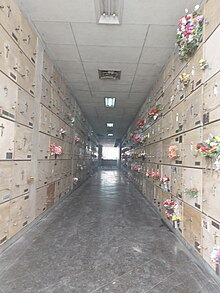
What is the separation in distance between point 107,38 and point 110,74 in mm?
1341

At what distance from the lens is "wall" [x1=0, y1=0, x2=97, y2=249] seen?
2182mm

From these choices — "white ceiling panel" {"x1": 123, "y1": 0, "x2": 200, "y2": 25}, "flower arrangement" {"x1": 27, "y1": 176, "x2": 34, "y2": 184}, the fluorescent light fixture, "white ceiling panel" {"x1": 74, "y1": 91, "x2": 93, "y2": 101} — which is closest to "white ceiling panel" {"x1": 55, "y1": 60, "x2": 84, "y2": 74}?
"white ceiling panel" {"x1": 74, "y1": 91, "x2": 93, "y2": 101}

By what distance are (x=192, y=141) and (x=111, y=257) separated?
5.23ft

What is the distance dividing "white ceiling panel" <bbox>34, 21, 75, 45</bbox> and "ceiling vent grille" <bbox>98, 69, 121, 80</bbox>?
1.20 metres

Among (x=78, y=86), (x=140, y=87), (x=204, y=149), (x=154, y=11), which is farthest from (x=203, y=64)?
(x=78, y=86)

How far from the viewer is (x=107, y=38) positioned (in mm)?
3096

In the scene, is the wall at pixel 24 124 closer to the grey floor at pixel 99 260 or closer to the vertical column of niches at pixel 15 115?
the vertical column of niches at pixel 15 115

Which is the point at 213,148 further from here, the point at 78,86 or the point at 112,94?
the point at 112,94

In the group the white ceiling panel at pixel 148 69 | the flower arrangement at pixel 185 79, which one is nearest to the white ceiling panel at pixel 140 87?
the white ceiling panel at pixel 148 69

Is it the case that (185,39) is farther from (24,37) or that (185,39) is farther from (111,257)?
(111,257)

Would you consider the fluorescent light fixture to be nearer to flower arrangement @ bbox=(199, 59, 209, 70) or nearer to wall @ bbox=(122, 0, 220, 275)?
wall @ bbox=(122, 0, 220, 275)

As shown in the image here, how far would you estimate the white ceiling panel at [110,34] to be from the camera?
2.84 metres

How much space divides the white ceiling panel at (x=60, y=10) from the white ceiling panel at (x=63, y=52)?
648mm

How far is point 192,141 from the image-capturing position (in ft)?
7.75
